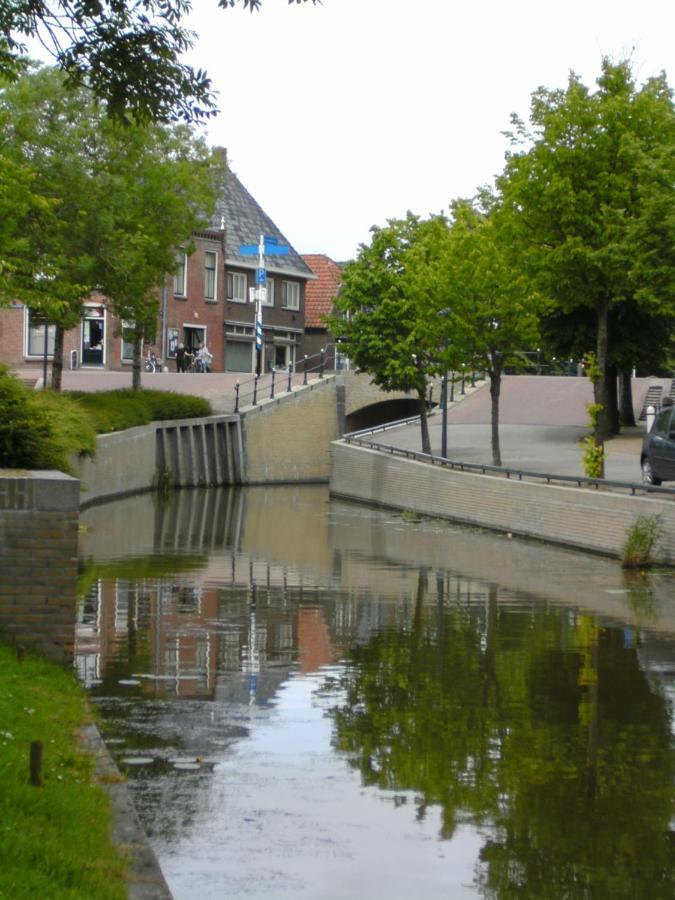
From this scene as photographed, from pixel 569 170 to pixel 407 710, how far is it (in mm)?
21449

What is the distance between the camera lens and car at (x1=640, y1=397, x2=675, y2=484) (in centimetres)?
2711

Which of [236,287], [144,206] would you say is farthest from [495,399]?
[236,287]

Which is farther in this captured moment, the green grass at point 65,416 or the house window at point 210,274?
the house window at point 210,274

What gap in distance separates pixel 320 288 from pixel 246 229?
30.8ft

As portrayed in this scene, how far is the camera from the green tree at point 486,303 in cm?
3422

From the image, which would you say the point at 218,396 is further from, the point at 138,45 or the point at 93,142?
the point at 138,45

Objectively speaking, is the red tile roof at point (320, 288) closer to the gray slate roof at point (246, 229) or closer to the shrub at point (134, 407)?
the gray slate roof at point (246, 229)

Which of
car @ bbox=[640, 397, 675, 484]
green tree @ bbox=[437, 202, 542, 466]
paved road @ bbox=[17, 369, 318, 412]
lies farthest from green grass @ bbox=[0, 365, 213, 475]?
car @ bbox=[640, 397, 675, 484]

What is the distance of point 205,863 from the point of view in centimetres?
672

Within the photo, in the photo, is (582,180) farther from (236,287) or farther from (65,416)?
(236,287)

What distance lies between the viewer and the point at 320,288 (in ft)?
Result: 252

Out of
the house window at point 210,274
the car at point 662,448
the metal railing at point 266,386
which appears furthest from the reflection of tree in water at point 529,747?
the house window at point 210,274

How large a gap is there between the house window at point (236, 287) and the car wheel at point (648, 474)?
39439 mm

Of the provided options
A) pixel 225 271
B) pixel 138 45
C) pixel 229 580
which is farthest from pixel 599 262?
pixel 225 271
